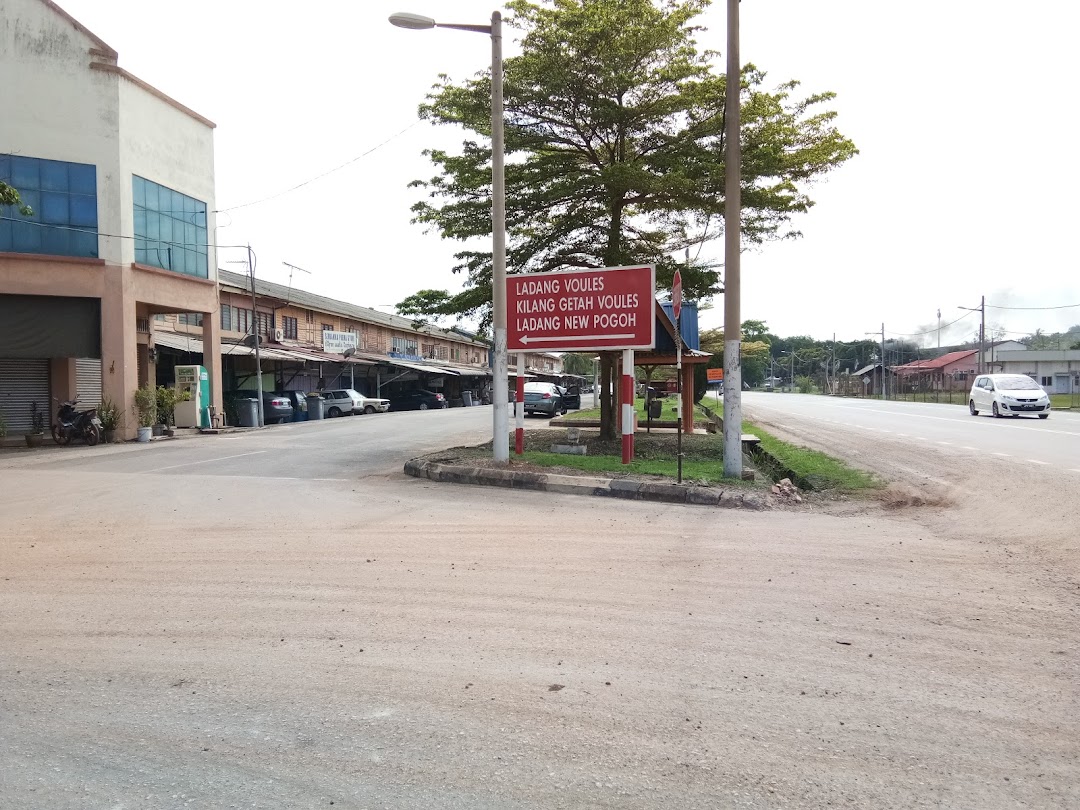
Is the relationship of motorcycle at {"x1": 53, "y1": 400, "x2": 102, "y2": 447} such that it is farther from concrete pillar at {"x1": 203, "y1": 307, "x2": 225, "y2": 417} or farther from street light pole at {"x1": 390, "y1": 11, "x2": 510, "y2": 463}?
street light pole at {"x1": 390, "y1": 11, "x2": 510, "y2": 463}

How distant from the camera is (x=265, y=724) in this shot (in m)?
3.53

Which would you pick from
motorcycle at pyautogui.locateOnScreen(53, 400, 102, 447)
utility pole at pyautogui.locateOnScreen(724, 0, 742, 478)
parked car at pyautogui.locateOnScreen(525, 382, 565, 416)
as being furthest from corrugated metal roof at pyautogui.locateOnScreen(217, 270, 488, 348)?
utility pole at pyautogui.locateOnScreen(724, 0, 742, 478)

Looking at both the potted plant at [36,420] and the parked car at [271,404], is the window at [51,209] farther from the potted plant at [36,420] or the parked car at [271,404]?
the parked car at [271,404]

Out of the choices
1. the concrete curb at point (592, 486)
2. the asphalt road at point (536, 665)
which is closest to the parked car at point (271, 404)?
the concrete curb at point (592, 486)

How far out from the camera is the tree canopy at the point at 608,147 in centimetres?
1434

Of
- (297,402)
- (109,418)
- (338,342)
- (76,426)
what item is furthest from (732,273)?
(338,342)

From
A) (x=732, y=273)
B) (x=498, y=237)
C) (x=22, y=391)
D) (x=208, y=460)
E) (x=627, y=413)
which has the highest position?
(x=498, y=237)

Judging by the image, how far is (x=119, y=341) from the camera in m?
20.6

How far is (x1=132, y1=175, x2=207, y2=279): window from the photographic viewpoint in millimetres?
21484

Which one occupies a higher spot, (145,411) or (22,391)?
(22,391)

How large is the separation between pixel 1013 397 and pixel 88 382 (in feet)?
95.6

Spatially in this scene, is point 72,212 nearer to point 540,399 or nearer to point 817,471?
point 540,399

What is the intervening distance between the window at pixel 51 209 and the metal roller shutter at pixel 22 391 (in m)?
3.72

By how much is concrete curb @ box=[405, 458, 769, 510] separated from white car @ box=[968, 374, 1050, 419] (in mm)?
20064
